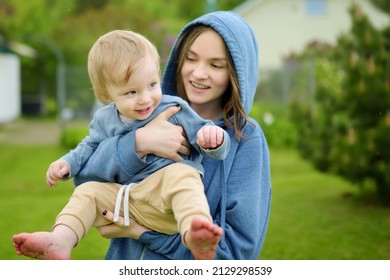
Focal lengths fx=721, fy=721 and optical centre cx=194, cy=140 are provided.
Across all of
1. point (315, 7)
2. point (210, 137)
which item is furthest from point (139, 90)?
point (315, 7)

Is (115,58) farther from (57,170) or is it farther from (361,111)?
(361,111)

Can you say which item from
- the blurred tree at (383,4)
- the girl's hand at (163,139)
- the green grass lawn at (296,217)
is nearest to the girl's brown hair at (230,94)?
the girl's hand at (163,139)

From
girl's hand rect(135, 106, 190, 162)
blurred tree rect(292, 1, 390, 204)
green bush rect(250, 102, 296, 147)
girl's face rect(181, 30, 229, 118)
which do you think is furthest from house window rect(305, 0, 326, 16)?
girl's hand rect(135, 106, 190, 162)

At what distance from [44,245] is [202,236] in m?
0.45

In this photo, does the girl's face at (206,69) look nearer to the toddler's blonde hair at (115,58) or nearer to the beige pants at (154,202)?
the toddler's blonde hair at (115,58)

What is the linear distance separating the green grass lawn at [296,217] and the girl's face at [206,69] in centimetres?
327

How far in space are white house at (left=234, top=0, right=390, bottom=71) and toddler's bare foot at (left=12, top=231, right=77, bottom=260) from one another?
61.4ft

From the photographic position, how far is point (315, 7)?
2092cm

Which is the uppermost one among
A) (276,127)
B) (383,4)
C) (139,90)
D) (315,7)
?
(139,90)

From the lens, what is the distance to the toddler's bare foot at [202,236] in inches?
70.2

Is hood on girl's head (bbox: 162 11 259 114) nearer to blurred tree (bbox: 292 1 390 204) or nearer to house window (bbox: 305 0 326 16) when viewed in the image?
blurred tree (bbox: 292 1 390 204)

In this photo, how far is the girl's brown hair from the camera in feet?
7.54

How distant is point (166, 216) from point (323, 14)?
19.4m

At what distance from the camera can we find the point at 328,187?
844 centimetres
